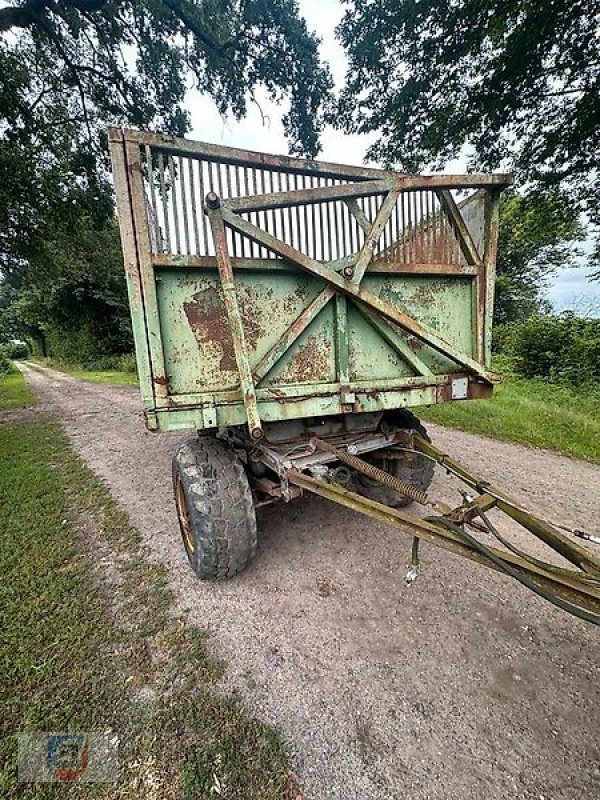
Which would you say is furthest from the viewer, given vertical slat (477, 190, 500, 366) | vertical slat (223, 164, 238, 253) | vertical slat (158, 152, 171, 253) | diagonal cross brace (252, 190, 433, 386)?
vertical slat (477, 190, 500, 366)

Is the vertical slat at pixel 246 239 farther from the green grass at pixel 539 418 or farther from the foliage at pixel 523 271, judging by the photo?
the foliage at pixel 523 271

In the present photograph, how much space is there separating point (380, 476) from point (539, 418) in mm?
5613

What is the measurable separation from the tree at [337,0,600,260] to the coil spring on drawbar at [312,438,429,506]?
799 centimetres

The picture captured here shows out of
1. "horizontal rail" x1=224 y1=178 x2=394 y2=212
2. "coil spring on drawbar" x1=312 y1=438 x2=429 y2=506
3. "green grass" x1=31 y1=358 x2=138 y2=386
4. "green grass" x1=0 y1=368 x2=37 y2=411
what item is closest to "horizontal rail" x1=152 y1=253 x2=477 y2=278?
"horizontal rail" x1=224 y1=178 x2=394 y2=212

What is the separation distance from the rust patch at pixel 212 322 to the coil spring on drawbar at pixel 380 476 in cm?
90

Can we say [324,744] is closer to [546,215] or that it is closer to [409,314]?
[409,314]

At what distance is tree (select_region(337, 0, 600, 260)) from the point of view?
21.2 feet

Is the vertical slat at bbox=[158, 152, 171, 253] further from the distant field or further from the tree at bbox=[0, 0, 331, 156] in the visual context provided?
the distant field

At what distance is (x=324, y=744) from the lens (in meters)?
1.60

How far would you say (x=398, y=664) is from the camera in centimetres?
198

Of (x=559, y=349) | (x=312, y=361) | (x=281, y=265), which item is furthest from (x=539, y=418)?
(x=281, y=265)

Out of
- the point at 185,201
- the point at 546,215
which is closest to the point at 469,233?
the point at 185,201

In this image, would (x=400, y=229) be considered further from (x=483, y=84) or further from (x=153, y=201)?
(x=483, y=84)

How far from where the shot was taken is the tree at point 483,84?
6.45m
